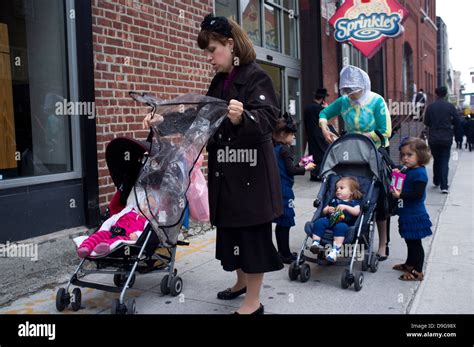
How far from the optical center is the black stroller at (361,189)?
449 cm

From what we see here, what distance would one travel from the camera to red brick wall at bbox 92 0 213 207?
5.48m

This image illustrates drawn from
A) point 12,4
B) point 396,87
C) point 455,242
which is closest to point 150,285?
point 12,4

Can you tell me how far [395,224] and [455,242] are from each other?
1267 millimetres

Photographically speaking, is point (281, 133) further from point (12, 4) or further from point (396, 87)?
point (396, 87)

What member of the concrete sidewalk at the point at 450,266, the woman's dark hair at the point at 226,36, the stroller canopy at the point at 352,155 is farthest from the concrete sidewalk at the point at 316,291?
the woman's dark hair at the point at 226,36

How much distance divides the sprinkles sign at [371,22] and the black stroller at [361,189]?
602cm

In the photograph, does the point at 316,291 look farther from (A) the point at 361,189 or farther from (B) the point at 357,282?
(A) the point at 361,189

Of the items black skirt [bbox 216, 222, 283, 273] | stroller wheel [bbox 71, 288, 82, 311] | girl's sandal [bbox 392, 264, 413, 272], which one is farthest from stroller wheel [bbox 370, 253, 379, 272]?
stroller wheel [bbox 71, 288, 82, 311]

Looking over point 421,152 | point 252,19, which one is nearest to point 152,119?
point 421,152

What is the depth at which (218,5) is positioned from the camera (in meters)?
8.40

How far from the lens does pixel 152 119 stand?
140 inches

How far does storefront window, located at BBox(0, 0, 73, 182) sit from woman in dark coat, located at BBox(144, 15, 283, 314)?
2.35m

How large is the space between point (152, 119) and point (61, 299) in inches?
59.9

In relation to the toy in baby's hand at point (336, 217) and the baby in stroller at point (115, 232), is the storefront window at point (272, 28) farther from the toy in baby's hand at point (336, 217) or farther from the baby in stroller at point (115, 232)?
the baby in stroller at point (115, 232)
